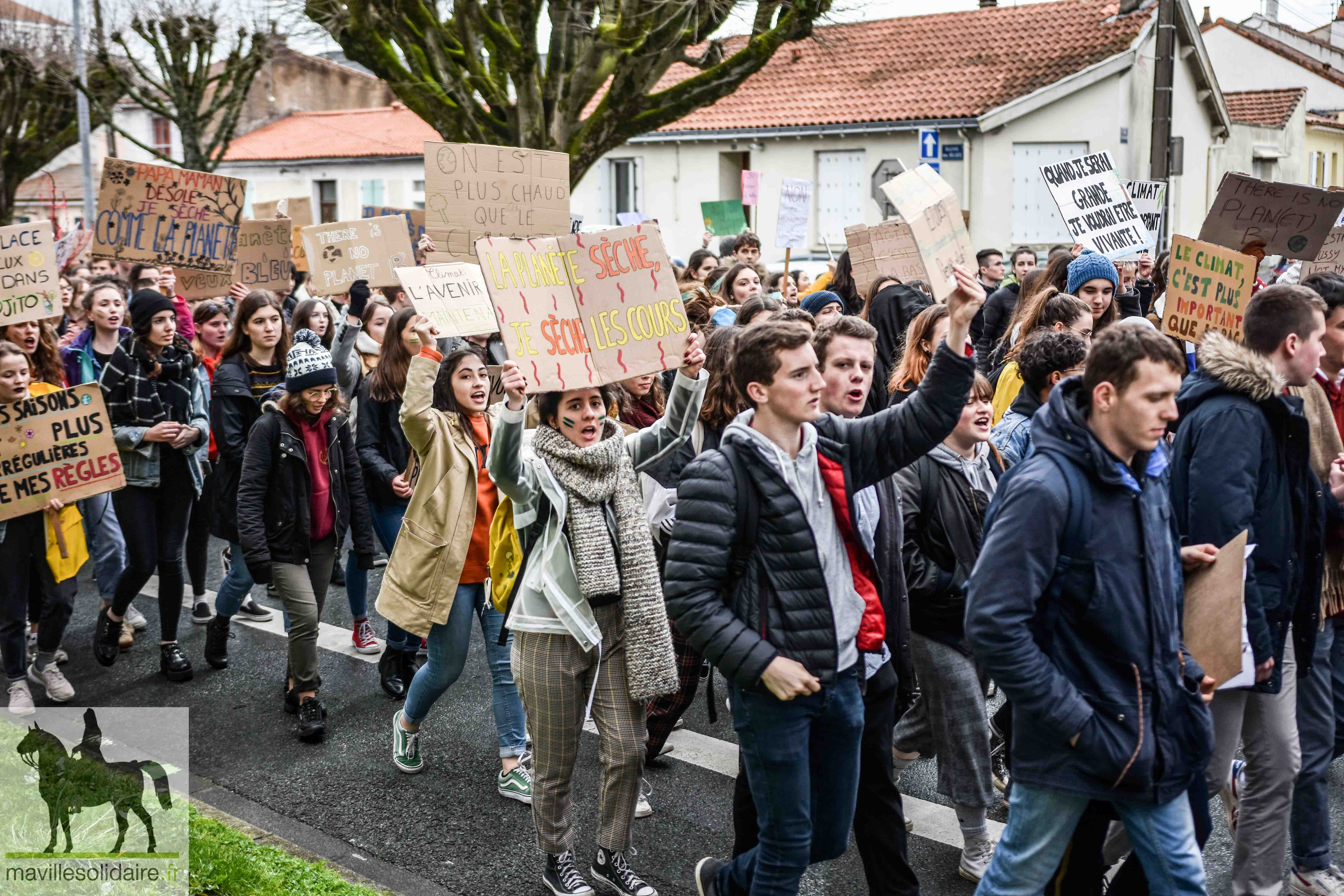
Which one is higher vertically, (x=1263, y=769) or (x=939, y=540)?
(x=939, y=540)

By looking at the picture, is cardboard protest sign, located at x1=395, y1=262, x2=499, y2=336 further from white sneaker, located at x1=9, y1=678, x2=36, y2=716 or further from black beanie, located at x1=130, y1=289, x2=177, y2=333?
white sneaker, located at x1=9, y1=678, x2=36, y2=716

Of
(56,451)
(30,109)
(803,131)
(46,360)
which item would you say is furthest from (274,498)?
(30,109)

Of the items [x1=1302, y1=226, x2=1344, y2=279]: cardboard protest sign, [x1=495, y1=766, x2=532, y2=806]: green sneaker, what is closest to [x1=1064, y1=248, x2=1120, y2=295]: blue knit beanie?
[x1=1302, y1=226, x2=1344, y2=279]: cardboard protest sign

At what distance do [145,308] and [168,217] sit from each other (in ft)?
10.1

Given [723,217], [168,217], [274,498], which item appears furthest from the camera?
[723,217]

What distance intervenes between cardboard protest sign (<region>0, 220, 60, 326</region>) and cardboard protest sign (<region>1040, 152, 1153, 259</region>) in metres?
6.06

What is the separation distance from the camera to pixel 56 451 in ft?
20.3

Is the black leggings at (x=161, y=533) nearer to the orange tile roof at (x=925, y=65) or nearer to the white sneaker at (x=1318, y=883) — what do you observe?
the white sneaker at (x=1318, y=883)

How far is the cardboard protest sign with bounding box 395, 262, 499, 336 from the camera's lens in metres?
Result: 5.96

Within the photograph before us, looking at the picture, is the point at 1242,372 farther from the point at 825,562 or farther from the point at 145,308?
the point at 145,308

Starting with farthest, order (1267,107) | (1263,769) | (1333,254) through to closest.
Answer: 1. (1267,107)
2. (1333,254)
3. (1263,769)

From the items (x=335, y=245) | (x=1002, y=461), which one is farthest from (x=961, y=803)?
(x=335, y=245)

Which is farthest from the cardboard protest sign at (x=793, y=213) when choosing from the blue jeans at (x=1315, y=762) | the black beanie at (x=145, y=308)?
the blue jeans at (x=1315, y=762)

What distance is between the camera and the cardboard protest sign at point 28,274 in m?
6.90
